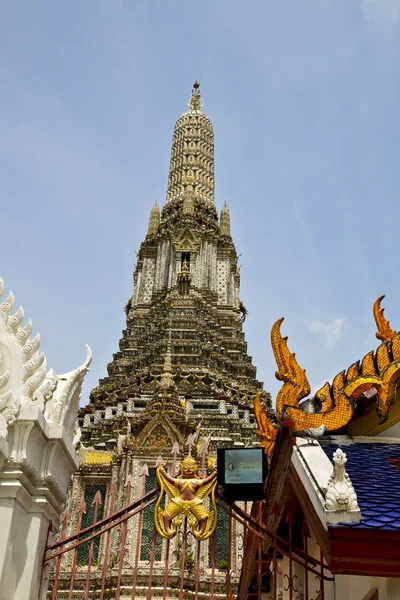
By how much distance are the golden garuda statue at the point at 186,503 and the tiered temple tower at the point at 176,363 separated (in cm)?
1261

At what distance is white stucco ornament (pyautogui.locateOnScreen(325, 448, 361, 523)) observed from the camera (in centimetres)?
479

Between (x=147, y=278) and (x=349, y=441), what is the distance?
133ft

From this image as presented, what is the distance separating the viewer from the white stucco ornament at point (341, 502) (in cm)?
479

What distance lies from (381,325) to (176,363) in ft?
99.1

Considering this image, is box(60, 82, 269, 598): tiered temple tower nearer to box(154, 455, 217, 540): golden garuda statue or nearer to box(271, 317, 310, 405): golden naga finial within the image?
box(271, 317, 310, 405): golden naga finial

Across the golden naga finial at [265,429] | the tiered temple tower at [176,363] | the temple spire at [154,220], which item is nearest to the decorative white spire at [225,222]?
the tiered temple tower at [176,363]

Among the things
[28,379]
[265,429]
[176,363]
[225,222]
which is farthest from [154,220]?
[28,379]

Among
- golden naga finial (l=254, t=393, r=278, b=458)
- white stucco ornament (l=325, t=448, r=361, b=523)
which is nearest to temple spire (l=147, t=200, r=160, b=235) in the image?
golden naga finial (l=254, t=393, r=278, b=458)

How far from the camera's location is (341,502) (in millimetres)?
4832

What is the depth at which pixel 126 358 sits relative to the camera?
131 ft

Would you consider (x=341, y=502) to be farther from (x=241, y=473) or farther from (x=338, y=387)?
(x=338, y=387)

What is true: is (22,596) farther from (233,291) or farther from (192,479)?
(233,291)

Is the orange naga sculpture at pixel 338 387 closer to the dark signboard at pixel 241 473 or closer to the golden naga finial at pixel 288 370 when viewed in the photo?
the golden naga finial at pixel 288 370

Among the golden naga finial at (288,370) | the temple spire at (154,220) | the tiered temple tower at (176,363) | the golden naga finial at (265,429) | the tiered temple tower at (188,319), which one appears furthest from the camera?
the temple spire at (154,220)
